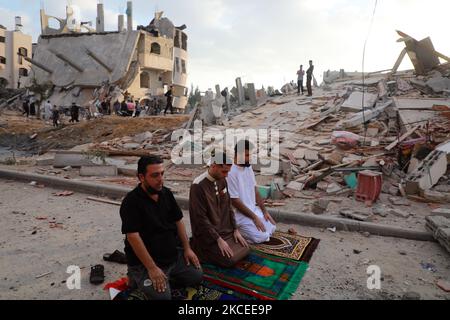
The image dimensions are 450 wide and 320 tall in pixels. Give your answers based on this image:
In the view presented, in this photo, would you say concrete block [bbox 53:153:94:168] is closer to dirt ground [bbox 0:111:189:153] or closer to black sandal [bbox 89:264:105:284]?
dirt ground [bbox 0:111:189:153]

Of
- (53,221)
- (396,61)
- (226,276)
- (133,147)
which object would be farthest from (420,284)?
(396,61)

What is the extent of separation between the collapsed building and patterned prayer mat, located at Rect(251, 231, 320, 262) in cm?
2710

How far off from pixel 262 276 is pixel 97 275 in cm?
172

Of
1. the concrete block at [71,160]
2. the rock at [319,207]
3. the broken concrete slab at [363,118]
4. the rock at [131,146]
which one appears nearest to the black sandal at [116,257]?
the rock at [319,207]

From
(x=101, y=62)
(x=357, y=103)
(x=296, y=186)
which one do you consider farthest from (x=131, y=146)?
(x=101, y=62)

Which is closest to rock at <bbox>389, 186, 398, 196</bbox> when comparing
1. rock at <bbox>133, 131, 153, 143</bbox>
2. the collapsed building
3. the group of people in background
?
rock at <bbox>133, 131, 153, 143</bbox>

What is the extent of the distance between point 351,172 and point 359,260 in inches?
142

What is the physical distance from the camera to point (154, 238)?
304cm

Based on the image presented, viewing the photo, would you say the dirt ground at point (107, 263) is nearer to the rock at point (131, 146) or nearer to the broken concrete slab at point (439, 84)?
the rock at point (131, 146)

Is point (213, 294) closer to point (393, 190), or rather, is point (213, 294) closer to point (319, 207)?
point (319, 207)

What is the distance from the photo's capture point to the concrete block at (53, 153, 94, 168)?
31.2 feet

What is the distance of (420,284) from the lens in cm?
354

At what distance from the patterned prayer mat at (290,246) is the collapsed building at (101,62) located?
88.9ft

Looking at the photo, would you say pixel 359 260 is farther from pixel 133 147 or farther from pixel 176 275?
pixel 133 147
